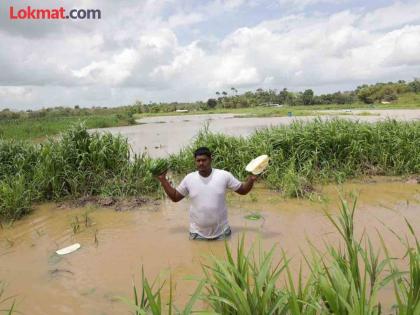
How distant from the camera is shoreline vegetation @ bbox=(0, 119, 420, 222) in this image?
6.59 metres

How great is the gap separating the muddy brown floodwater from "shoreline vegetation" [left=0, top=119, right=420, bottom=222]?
38cm

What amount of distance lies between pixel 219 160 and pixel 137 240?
10.7 ft

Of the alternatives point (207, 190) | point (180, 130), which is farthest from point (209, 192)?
point (180, 130)

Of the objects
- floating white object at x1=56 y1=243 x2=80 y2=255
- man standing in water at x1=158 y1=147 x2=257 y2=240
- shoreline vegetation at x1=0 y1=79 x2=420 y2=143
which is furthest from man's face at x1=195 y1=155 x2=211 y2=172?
shoreline vegetation at x1=0 y1=79 x2=420 y2=143

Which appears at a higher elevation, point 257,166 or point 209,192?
point 257,166

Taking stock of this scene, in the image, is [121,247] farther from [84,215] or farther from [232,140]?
[232,140]

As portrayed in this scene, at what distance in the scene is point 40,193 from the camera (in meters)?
6.50

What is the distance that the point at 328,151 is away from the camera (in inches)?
303

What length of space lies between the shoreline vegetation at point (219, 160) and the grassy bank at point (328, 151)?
2 centimetres

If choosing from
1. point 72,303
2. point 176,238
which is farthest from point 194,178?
point 72,303

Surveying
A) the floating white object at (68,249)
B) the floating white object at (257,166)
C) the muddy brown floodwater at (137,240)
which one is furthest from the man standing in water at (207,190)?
the floating white object at (68,249)

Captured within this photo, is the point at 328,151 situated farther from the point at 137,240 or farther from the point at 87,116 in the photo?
the point at 87,116

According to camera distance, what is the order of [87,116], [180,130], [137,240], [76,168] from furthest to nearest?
[87,116] → [180,130] → [76,168] → [137,240]

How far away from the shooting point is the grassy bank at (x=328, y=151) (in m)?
7.39
